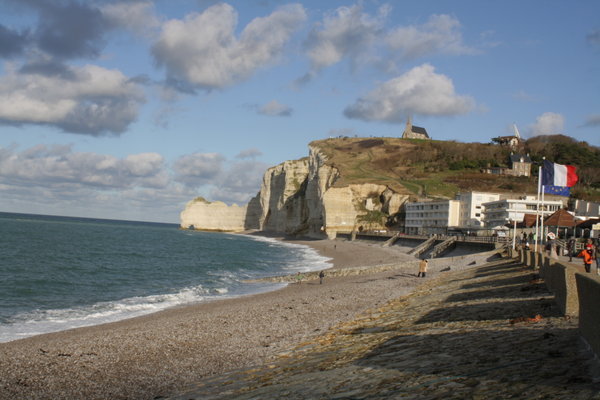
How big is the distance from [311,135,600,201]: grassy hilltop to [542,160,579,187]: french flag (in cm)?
7618

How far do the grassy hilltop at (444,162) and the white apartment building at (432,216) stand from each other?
1319 cm

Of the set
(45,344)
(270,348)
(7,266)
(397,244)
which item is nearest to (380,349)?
(270,348)

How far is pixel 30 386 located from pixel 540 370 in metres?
10.9

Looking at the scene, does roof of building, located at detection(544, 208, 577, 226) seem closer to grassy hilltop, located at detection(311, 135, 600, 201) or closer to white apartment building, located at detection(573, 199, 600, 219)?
white apartment building, located at detection(573, 199, 600, 219)

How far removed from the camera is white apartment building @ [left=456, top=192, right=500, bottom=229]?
87688mm

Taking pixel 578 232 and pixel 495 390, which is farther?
pixel 578 232

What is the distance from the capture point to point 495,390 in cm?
638

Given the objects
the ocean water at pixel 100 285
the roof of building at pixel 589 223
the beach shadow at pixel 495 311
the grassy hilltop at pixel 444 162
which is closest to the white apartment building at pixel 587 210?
the grassy hilltop at pixel 444 162

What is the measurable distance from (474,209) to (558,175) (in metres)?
56.7

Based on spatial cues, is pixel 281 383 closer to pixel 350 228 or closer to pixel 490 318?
pixel 490 318

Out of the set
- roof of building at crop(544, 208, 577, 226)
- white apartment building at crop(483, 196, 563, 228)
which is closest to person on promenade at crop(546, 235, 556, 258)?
roof of building at crop(544, 208, 577, 226)

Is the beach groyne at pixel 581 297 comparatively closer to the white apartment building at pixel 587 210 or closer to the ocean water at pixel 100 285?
the ocean water at pixel 100 285

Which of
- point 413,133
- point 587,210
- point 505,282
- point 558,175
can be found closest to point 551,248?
point 558,175

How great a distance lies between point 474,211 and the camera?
88000 mm
